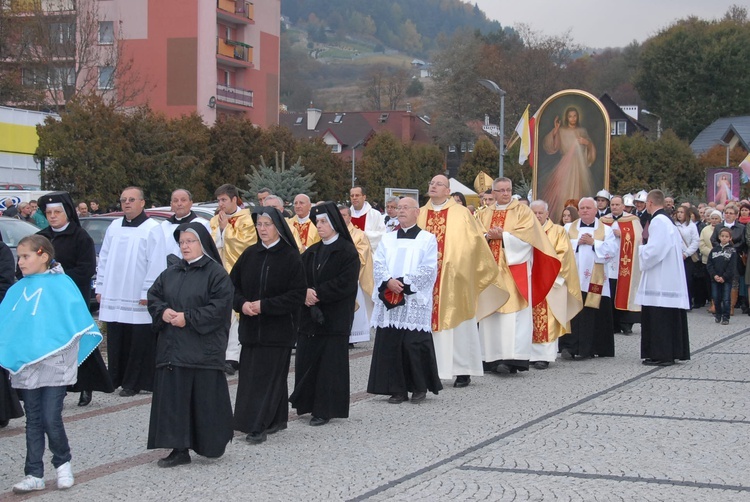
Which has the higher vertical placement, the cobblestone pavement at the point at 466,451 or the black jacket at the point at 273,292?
the black jacket at the point at 273,292

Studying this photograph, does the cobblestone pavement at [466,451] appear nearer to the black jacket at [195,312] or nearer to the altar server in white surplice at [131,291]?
the altar server in white surplice at [131,291]

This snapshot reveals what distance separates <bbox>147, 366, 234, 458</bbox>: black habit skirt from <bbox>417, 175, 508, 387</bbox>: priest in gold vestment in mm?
3679

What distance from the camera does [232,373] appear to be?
1178 centimetres

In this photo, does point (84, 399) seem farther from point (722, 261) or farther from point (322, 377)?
point (722, 261)

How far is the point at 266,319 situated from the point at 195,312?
100cm

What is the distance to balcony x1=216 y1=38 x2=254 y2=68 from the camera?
52531 millimetres

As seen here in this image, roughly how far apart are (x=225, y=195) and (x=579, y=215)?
203 inches

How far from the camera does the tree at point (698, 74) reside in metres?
72.1

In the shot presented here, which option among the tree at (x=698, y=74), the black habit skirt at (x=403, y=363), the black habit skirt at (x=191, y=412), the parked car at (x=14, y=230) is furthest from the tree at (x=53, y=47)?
the tree at (x=698, y=74)

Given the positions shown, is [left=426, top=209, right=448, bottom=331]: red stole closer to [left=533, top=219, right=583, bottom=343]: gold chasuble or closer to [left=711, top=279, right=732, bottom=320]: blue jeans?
[left=533, top=219, right=583, bottom=343]: gold chasuble

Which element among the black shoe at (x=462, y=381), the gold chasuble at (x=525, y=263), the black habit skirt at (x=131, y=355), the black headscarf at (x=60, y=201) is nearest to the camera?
the black headscarf at (x=60, y=201)

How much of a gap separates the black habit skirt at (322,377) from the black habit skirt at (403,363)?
808 mm

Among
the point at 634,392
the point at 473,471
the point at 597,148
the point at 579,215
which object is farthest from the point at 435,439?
the point at 597,148

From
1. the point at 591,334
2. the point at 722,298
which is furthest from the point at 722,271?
the point at 591,334
